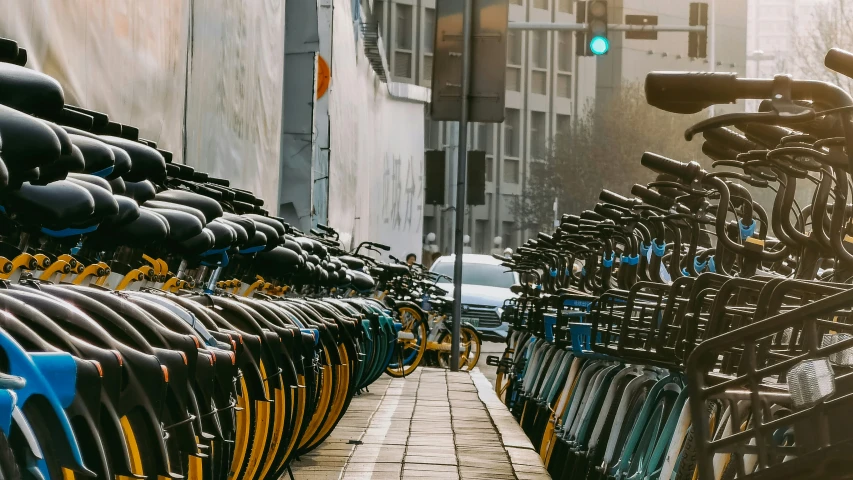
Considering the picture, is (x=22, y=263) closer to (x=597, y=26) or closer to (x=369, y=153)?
(x=597, y=26)

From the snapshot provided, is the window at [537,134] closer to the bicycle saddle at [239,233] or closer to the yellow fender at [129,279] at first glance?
the bicycle saddle at [239,233]

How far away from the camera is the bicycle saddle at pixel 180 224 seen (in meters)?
3.77

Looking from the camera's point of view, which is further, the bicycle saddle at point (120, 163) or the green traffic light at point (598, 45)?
the green traffic light at point (598, 45)

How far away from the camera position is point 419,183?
39281 millimetres

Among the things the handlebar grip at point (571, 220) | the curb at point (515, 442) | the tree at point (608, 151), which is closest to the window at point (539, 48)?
the tree at point (608, 151)

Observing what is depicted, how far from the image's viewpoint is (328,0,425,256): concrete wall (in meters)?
20.8

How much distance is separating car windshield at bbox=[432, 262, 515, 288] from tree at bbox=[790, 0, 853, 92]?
9246mm

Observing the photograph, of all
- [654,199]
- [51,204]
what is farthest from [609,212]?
[51,204]

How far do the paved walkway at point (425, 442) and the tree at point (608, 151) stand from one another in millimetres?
41730

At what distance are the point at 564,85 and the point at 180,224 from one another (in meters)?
63.1

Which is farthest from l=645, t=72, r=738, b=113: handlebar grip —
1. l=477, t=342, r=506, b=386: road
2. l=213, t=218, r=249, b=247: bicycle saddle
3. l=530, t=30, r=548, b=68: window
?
l=530, t=30, r=548, b=68: window

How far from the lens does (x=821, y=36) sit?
32.8 metres

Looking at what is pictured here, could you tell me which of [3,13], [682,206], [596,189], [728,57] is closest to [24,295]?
[3,13]

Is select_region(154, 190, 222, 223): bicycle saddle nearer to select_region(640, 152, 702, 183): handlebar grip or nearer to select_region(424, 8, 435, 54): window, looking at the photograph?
select_region(640, 152, 702, 183): handlebar grip
